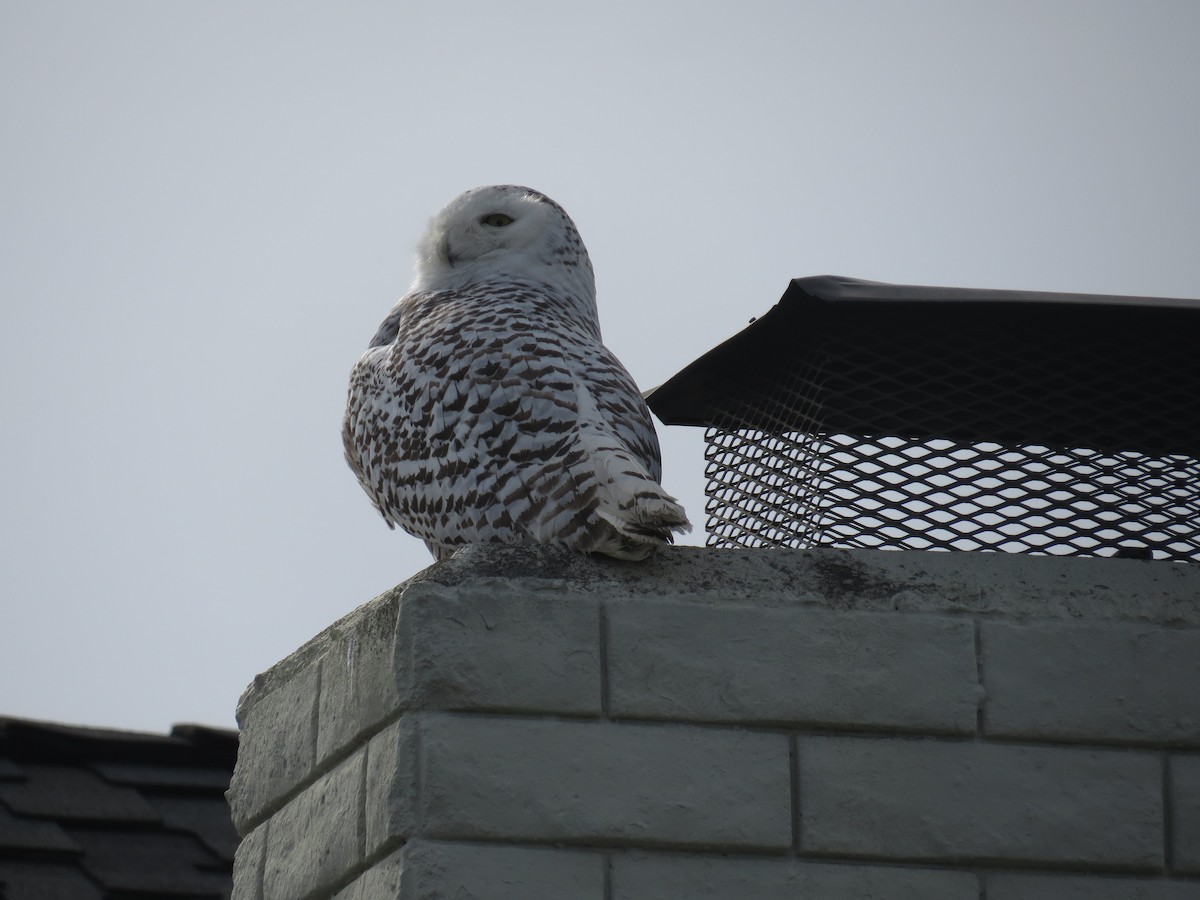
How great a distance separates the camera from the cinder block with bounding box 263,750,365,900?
2705 millimetres

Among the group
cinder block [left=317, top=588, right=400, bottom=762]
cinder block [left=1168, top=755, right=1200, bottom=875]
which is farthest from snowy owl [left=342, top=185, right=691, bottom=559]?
cinder block [left=1168, top=755, right=1200, bottom=875]

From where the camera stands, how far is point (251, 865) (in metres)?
3.12

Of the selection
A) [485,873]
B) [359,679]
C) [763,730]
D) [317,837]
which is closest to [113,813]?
[317,837]

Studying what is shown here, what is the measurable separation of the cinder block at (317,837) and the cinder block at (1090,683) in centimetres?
107

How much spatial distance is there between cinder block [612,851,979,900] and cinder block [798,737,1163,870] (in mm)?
31

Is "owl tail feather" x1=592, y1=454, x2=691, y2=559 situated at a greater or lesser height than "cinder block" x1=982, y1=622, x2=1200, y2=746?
greater

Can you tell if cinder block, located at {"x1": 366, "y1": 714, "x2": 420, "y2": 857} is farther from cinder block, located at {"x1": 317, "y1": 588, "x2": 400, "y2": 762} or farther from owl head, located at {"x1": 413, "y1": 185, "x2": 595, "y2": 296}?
owl head, located at {"x1": 413, "y1": 185, "x2": 595, "y2": 296}

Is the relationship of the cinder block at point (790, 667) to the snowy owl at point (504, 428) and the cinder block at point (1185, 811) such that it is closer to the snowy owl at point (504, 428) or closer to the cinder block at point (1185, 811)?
the snowy owl at point (504, 428)

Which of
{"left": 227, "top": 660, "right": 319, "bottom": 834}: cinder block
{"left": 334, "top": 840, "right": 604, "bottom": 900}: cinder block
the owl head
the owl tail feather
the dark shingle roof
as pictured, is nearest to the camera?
{"left": 334, "top": 840, "right": 604, "bottom": 900}: cinder block

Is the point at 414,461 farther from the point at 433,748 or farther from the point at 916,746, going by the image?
the point at 916,746

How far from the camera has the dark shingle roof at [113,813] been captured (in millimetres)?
4734

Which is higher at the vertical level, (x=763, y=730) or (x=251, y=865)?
(x=763, y=730)

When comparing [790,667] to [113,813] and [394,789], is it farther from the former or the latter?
[113,813]

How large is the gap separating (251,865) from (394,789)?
0.74 m
